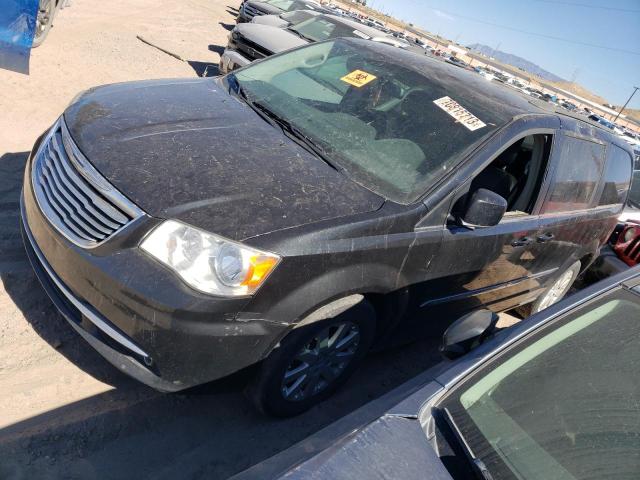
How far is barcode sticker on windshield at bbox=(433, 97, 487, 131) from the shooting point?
10.2ft

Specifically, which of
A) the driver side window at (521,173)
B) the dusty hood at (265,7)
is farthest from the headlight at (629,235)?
the dusty hood at (265,7)

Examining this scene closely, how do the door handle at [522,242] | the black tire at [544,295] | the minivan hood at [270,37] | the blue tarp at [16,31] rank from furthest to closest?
1. the minivan hood at [270,37]
2. the blue tarp at [16,31]
3. the black tire at [544,295]
4. the door handle at [522,242]

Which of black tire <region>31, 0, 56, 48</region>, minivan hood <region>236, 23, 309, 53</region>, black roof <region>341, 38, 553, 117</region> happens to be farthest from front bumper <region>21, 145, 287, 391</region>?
minivan hood <region>236, 23, 309, 53</region>

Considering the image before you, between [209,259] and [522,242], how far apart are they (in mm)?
2293

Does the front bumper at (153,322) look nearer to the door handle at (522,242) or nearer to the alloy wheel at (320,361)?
the alloy wheel at (320,361)

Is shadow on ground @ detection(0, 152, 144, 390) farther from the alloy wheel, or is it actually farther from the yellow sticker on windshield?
the yellow sticker on windshield

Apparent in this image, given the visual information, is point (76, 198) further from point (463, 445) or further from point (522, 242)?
point (522, 242)

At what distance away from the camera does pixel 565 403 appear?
171cm

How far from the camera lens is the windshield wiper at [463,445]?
1.50 meters

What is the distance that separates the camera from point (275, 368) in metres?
2.47

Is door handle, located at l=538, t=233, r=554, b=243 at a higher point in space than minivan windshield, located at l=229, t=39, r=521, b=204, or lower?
lower

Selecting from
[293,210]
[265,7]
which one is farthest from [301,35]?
[293,210]

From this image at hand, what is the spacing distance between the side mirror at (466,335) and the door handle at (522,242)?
54.8 inches

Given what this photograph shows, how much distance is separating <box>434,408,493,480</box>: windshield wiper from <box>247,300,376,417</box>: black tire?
924 millimetres
